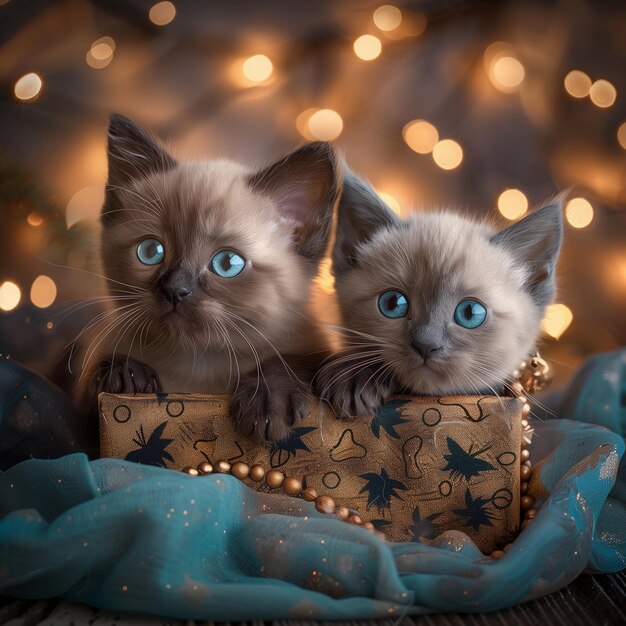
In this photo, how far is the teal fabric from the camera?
29.4 inches

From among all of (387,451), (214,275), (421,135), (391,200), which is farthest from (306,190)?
(421,135)

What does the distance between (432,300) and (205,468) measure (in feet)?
1.25

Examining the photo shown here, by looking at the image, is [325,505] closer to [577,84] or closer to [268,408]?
[268,408]

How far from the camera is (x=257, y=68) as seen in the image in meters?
1.56

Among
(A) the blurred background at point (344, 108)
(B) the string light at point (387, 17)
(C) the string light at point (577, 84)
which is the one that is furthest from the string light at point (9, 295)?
(C) the string light at point (577, 84)

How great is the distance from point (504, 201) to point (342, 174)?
66cm

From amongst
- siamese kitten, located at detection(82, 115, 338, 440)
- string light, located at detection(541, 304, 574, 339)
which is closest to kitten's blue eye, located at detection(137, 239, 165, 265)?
siamese kitten, located at detection(82, 115, 338, 440)

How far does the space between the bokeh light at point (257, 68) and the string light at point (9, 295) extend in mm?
673

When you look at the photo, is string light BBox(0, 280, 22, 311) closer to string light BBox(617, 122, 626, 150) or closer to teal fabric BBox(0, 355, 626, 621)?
teal fabric BBox(0, 355, 626, 621)

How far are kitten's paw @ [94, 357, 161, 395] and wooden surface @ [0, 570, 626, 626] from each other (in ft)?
0.92

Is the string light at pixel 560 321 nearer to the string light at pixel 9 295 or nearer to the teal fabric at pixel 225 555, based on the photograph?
the teal fabric at pixel 225 555

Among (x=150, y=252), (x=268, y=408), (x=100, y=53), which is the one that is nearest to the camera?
(x=268, y=408)

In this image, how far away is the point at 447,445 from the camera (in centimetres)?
94

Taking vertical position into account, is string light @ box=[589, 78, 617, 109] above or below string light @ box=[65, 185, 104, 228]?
above
